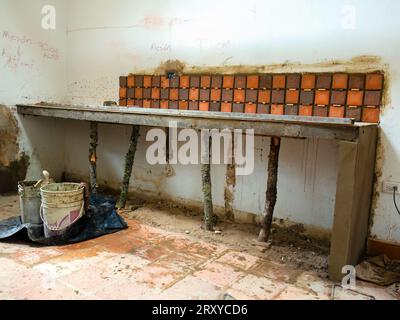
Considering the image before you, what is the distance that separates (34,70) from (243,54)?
2.38m

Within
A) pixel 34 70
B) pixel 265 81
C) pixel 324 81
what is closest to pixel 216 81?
pixel 265 81

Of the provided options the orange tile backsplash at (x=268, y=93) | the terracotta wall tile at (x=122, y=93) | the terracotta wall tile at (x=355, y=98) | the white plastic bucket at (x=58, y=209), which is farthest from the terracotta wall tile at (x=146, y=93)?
the terracotta wall tile at (x=355, y=98)

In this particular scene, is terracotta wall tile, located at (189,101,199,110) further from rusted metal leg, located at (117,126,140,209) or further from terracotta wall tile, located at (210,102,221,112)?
rusted metal leg, located at (117,126,140,209)

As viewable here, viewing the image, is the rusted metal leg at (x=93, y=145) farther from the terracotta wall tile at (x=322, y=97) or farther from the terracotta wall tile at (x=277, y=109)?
the terracotta wall tile at (x=322, y=97)

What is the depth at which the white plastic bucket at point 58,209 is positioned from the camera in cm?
264

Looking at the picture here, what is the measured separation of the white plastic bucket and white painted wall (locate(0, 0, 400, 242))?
115 cm

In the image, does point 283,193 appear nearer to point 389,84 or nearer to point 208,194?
point 208,194

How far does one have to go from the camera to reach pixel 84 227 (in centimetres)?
290

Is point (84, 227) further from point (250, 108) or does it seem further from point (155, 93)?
point (250, 108)

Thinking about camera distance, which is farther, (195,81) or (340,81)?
(195,81)

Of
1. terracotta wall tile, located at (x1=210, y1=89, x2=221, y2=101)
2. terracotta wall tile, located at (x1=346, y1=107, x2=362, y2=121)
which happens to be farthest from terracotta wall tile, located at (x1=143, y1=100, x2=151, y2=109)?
terracotta wall tile, located at (x1=346, y1=107, x2=362, y2=121)

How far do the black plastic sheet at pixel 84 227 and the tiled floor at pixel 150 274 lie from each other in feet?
0.25

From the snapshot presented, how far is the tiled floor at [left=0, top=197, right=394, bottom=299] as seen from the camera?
2029mm
